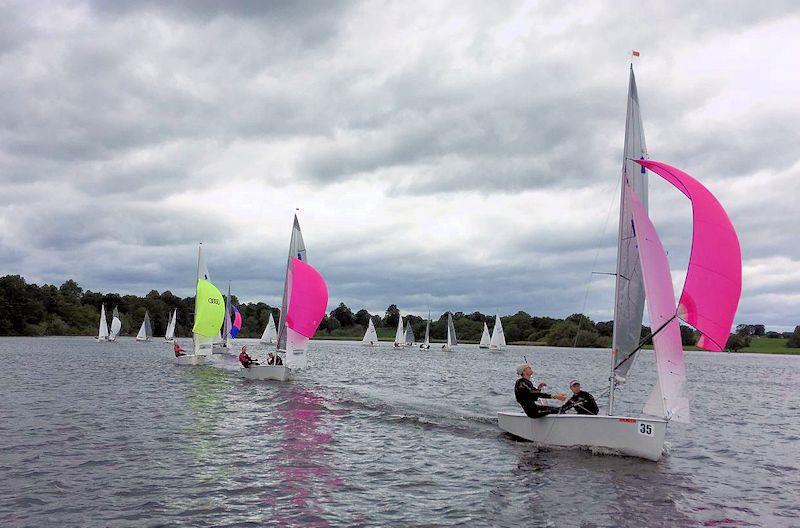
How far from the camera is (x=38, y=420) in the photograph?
20.7 meters

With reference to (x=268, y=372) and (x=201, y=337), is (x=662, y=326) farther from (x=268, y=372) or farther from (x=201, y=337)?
(x=201, y=337)

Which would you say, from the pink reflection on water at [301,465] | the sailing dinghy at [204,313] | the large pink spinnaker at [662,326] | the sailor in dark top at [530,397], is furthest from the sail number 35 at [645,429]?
the sailing dinghy at [204,313]

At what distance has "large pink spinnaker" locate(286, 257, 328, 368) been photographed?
108 ft

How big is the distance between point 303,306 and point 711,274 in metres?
22.2

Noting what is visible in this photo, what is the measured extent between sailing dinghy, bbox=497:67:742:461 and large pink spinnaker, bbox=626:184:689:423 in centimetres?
2

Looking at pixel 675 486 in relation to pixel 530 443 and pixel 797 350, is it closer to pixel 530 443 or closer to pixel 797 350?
pixel 530 443

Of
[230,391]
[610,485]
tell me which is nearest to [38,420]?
[230,391]

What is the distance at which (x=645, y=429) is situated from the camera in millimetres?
15797

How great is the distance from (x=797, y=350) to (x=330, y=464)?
156 metres

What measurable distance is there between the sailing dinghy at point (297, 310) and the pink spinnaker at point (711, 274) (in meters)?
21.0

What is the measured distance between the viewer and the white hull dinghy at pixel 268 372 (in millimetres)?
33562

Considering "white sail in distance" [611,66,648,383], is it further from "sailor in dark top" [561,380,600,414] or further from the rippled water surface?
the rippled water surface

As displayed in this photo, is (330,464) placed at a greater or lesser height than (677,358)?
lesser

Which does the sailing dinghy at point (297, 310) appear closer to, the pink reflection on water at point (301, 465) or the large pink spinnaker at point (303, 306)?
the large pink spinnaker at point (303, 306)
